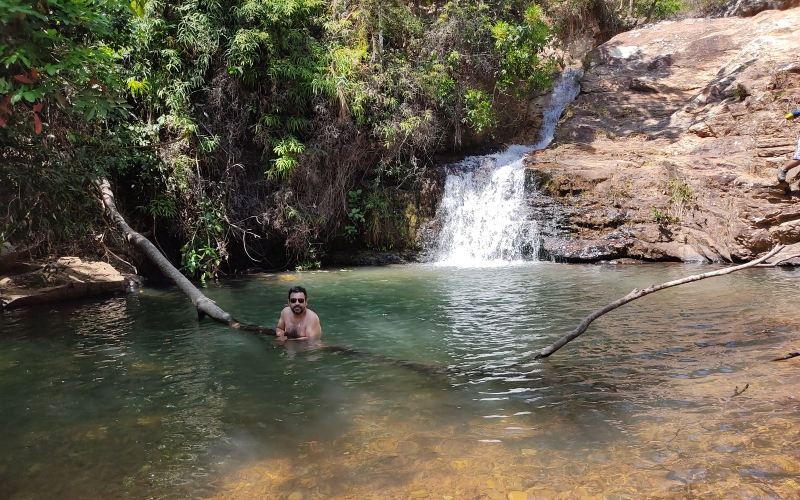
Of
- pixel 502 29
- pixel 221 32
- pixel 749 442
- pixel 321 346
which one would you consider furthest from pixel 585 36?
pixel 749 442

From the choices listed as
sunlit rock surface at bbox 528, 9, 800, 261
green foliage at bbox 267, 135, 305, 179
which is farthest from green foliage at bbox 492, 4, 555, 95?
green foliage at bbox 267, 135, 305, 179

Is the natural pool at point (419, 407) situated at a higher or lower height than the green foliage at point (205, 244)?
lower

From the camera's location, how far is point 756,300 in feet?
24.9

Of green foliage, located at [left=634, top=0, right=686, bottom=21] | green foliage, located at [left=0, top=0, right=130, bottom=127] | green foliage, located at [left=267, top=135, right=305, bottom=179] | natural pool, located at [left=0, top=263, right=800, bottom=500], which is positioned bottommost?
natural pool, located at [left=0, top=263, right=800, bottom=500]

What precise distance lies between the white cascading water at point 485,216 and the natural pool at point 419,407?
5927 millimetres

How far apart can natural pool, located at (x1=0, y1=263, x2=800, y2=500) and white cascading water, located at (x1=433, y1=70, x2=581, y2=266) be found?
5.93 metres

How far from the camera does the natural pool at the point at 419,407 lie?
317 centimetres

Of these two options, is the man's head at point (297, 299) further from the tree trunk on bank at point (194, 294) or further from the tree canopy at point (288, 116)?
the tree canopy at point (288, 116)

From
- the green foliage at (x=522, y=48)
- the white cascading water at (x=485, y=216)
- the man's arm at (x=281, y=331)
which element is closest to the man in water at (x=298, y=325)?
the man's arm at (x=281, y=331)

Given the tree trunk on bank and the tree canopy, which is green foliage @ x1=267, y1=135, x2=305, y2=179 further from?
the tree trunk on bank

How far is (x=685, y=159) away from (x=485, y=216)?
5.06 meters

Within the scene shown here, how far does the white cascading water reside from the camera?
548 inches

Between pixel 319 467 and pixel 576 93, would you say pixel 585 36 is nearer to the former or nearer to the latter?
pixel 576 93

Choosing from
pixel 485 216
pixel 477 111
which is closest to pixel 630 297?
pixel 485 216
